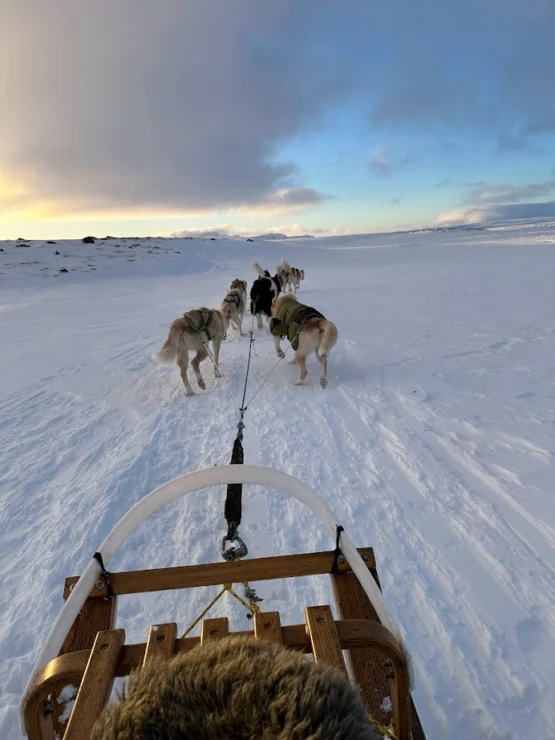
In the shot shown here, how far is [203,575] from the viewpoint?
65.9 inches

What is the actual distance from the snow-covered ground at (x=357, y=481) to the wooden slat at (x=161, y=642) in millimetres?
1273

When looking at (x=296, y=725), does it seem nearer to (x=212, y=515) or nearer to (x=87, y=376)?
(x=212, y=515)

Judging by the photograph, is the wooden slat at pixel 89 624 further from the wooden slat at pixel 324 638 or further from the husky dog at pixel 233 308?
the husky dog at pixel 233 308

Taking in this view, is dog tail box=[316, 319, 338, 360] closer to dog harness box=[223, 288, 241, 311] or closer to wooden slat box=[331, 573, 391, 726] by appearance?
dog harness box=[223, 288, 241, 311]

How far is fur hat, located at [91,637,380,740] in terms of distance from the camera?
690mm

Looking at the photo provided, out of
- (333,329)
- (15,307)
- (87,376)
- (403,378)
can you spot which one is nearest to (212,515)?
(333,329)

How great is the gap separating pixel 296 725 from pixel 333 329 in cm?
518

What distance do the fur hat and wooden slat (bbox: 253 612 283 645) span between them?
0.47 meters

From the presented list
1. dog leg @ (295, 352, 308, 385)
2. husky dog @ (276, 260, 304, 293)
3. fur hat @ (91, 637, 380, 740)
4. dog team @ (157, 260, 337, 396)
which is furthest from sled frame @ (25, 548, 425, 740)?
husky dog @ (276, 260, 304, 293)

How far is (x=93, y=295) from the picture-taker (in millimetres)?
17016

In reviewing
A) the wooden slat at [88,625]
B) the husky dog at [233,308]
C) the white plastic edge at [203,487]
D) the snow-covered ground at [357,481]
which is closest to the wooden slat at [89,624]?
the wooden slat at [88,625]

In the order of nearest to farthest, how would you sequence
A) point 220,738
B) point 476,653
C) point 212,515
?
point 220,738, point 476,653, point 212,515

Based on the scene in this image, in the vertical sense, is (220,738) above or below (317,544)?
above

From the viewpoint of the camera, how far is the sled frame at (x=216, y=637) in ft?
3.65
